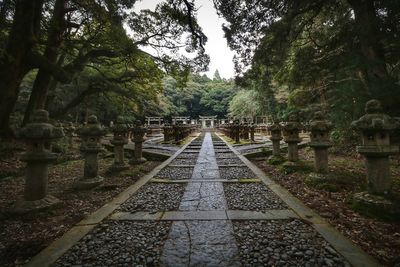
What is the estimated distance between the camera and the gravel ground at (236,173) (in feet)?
18.4

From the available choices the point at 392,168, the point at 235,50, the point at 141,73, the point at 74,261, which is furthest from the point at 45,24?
the point at 392,168

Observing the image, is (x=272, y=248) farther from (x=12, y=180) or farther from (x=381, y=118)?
(x=12, y=180)

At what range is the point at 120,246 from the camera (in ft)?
7.93

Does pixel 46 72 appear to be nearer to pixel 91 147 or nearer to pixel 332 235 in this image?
pixel 91 147

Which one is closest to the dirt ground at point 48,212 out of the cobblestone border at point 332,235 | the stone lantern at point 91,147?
the stone lantern at point 91,147

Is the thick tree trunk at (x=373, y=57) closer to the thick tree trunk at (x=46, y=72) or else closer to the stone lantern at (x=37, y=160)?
the stone lantern at (x=37, y=160)

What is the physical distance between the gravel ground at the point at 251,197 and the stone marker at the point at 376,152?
1.16m

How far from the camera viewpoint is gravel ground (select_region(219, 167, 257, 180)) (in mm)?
5621

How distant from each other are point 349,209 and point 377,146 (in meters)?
0.96

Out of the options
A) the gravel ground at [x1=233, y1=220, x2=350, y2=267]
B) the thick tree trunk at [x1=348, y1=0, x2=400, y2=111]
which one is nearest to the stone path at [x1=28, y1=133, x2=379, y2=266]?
the gravel ground at [x1=233, y1=220, x2=350, y2=267]

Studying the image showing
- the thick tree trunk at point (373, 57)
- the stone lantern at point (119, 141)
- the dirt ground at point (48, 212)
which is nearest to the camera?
the dirt ground at point (48, 212)

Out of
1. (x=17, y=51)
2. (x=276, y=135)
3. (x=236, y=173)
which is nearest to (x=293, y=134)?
(x=276, y=135)

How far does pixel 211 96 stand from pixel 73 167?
43908 mm

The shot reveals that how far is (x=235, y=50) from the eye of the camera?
8.79 metres
